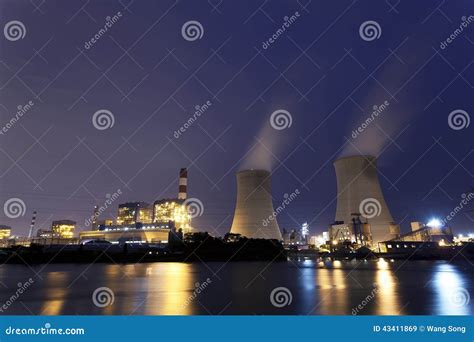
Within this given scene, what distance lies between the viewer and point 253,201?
40.4 meters

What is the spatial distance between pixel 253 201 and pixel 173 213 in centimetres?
4185

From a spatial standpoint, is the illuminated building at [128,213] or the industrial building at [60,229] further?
the industrial building at [60,229]

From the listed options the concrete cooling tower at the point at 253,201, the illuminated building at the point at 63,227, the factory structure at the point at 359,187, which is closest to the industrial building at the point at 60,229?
the illuminated building at the point at 63,227

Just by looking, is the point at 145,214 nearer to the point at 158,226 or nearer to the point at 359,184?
the point at 158,226

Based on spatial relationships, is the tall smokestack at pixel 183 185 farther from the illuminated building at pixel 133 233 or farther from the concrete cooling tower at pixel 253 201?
the concrete cooling tower at pixel 253 201

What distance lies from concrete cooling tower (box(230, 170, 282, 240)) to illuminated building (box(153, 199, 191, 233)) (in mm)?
37231

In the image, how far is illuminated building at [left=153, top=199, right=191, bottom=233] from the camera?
76.6 m

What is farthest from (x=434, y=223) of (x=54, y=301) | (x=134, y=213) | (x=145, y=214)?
(x=54, y=301)

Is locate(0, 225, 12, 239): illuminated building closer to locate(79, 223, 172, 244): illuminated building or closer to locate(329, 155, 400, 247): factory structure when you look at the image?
locate(79, 223, 172, 244): illuminated building

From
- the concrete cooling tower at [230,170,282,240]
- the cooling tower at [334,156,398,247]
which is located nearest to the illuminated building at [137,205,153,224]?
the concrete cooling tower at [230,170,282,240]

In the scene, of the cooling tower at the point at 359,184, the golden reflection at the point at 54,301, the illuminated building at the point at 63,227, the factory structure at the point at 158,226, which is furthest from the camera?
the illuminated building at the point at 63,227

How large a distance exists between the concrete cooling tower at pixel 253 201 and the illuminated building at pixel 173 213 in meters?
37.2

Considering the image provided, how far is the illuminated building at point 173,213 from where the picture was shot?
76625mm

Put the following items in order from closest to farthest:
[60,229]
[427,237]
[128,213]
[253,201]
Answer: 1. [253,201]
2. [427,237]
3. [128,213]
4. [60,229]
